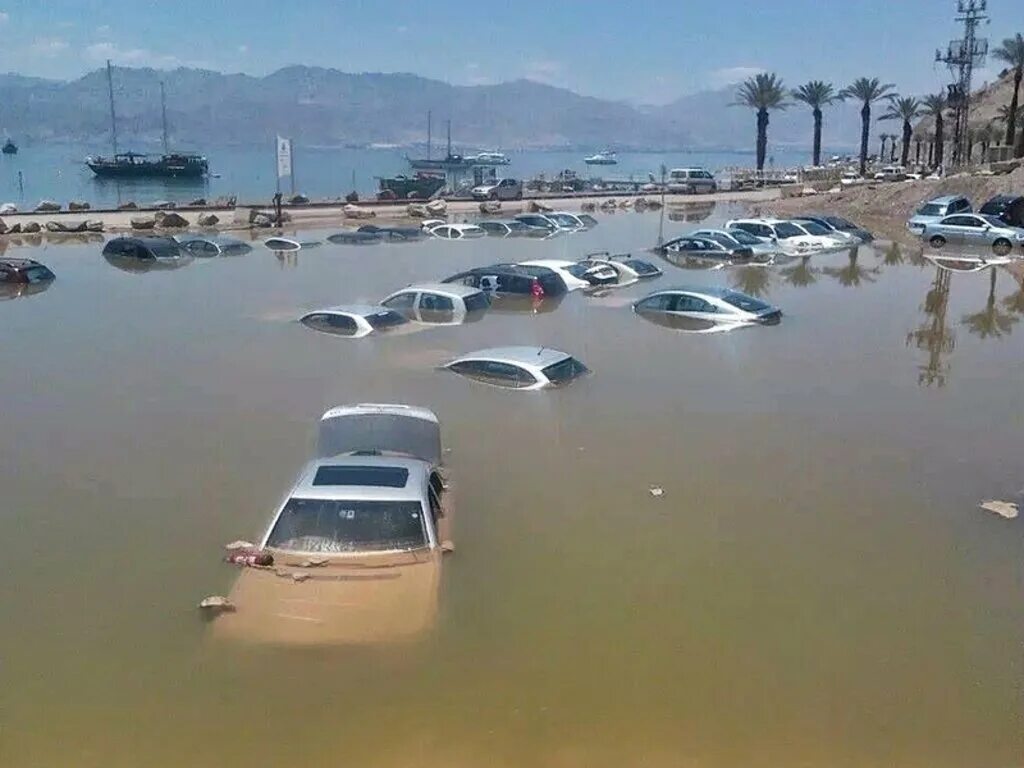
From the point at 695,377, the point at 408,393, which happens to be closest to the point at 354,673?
the point at 408,393

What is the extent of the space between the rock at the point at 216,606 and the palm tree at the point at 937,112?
77.6m

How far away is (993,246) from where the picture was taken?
40.5m

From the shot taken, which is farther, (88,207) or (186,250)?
(88,207)

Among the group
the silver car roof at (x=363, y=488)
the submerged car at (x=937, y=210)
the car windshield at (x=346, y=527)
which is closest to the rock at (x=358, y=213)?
the submerged car at (x=937, y=210)

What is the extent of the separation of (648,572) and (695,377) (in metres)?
9.22

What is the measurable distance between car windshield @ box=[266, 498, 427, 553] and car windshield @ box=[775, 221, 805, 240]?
33470 mm

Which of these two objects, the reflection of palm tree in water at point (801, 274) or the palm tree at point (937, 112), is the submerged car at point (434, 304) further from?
the palm tree at point (937, 112)

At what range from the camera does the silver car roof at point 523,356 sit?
63.5ft

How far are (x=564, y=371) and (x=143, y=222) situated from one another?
35821mm

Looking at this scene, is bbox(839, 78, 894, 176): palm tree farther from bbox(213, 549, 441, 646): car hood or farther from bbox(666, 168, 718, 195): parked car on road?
bbox(213, 549, 441, 646): car hood

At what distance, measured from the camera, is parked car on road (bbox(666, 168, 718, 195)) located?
75750 mm

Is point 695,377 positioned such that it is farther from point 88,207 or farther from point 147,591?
point 88,207

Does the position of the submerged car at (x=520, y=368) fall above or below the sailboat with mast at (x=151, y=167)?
below

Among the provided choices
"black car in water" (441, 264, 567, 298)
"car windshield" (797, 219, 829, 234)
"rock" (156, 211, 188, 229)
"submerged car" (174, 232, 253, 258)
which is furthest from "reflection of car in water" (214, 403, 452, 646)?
"rock" (156, 211, 188, 229)
